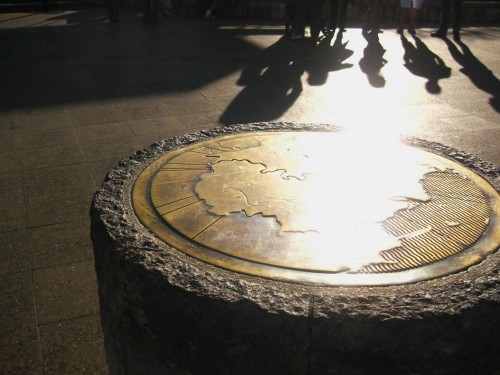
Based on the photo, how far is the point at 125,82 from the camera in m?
6.40

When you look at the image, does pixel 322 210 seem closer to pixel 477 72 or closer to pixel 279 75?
pixel 279 75

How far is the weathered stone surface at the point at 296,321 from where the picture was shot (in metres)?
1.40

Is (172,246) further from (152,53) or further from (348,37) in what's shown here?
(348,37)

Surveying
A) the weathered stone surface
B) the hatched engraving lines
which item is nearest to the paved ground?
the weathered stone surface

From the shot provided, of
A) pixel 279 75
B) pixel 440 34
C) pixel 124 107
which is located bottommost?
pixel 124 107

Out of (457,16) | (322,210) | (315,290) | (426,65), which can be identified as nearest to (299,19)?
(426,65)

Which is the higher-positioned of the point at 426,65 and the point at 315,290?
the point at 315,290

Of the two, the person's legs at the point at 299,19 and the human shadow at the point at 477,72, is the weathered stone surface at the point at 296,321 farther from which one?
the person's legs at the point at 299,19

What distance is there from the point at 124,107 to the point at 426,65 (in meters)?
5.06

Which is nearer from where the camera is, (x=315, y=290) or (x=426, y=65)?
(x=315, y=290)

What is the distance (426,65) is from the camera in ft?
25.7

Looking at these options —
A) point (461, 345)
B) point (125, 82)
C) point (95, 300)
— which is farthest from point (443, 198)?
point (125, 82)

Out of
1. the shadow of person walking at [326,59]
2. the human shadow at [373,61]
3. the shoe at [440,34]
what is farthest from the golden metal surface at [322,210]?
the shoe at [440,34]

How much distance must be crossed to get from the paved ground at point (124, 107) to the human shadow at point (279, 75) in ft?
0.08
